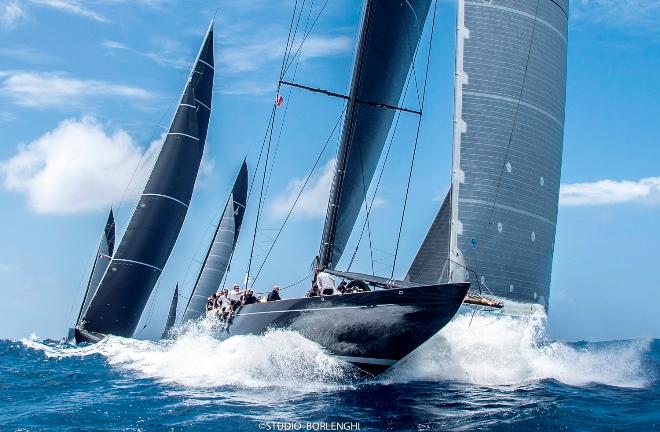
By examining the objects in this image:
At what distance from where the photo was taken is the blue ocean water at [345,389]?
388 inches

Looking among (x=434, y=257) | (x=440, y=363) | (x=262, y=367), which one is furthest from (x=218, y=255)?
(x=440, y=363)

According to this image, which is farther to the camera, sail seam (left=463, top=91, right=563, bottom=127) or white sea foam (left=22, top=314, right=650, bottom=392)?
sail seam (left=463, top=91, right=563, bottom=127)

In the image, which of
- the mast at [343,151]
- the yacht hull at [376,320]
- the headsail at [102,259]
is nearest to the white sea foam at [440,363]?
the yacht hull at [376,320]

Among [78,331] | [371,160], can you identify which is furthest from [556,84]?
[78,331]

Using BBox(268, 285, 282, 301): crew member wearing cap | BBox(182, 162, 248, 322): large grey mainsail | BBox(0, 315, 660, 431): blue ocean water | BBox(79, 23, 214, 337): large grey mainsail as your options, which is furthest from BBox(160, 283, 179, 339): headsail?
BBox(268, 285, 282, 301): crew member wearing cap

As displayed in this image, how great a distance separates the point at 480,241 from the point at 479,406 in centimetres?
660

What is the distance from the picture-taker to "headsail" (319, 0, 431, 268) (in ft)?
55.5

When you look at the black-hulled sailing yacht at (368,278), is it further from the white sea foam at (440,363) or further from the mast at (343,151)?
the white sea foam at (440,363)

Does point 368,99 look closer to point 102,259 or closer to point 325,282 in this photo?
point 325,282

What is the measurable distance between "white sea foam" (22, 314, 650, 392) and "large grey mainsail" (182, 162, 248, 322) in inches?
762

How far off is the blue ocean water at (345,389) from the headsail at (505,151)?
5.24 ft

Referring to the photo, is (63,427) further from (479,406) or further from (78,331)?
Answer: (78,331)

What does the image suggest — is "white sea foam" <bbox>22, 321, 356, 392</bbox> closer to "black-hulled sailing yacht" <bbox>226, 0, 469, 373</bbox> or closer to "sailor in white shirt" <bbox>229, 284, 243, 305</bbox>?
"black-hulled sailing yacht" <bbox>226, 0, 469, 373</bbox>

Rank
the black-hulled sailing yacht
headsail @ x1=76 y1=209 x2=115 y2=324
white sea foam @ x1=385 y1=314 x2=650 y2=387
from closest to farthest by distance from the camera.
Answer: the black-hulled sailing yacht < white sea foam @ x1=385 y1=314 x2=650 y2=387 < headsail @ x1=76 y1=209 x2=115 y2=324
